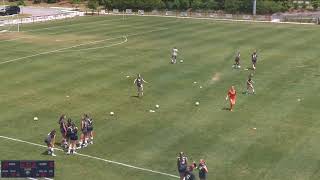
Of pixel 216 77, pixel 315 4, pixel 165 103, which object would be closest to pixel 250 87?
pixel 216 77

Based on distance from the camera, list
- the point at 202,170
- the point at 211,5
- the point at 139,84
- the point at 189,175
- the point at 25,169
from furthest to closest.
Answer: the point at 211,5, the point at 139,84, the point at 202,170, the point at 189,175, the point at 25,169

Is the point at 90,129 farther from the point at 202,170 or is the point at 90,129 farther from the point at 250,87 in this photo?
the point at 250,87

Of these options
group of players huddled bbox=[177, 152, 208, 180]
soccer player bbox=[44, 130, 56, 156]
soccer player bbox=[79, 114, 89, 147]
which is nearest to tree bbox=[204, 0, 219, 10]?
soccer player bbox=[79, 114, 89, 147]

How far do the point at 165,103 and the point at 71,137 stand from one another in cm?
1188

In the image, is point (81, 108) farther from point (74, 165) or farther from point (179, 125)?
point (74, 165)

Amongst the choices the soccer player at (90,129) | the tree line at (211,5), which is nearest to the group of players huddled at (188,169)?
the soccer player at (90,129)

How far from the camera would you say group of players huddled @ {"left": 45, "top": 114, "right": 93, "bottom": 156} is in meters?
28.6

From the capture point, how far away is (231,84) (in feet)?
151

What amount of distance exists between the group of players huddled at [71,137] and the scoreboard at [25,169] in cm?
676

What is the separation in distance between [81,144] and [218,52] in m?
34.4

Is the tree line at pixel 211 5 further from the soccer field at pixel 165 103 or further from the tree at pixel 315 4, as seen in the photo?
the soccer field at pixel 165 103

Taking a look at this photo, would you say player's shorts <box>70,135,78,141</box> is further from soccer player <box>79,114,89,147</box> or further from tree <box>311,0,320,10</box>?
tree <box>311,0,320,10</box>

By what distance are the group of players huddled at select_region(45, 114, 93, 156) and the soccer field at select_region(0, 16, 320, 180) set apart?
0.58 meters

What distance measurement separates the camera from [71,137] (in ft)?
94.6
